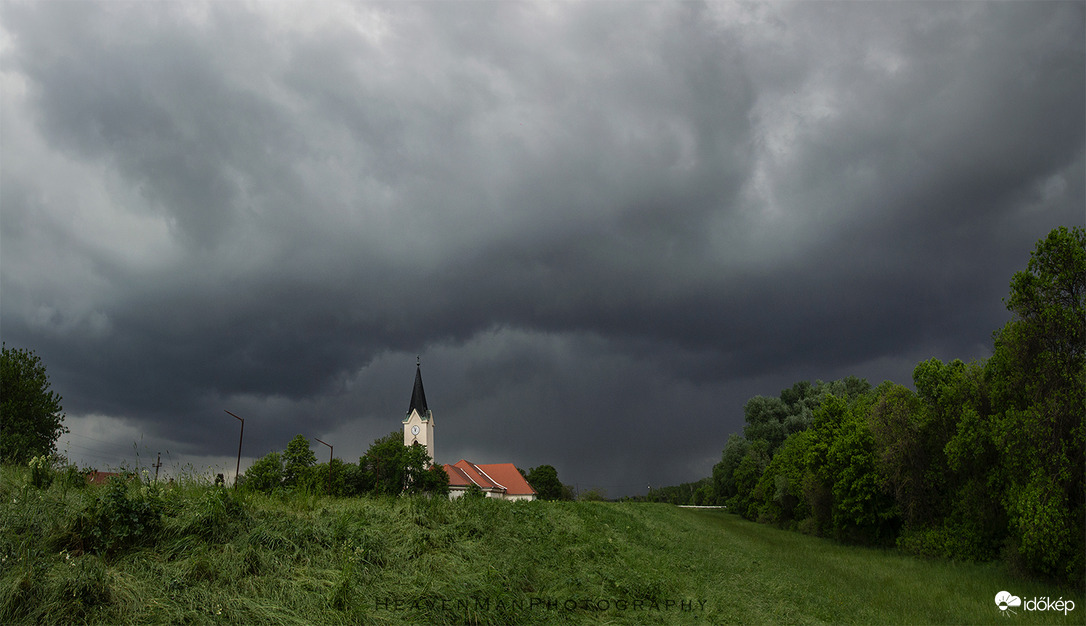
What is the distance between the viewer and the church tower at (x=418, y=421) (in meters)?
110

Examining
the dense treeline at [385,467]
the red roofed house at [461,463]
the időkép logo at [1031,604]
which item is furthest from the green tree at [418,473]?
the időkép logo at [1031,604]

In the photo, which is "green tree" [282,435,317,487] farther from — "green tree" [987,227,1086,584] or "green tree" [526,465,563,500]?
"green tree" [526,465,563,500]

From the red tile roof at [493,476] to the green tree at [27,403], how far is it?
2388 inches

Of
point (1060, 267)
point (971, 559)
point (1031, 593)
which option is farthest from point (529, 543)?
point (971, 559)

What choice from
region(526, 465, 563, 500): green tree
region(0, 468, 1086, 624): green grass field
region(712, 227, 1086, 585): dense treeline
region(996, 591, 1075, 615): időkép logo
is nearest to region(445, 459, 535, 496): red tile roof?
region(526, 465, 563, 500): green tree

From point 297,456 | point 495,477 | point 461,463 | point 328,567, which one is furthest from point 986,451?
point 495,477

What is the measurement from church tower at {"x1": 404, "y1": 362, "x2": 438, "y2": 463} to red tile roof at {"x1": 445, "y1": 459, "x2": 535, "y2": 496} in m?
9.54

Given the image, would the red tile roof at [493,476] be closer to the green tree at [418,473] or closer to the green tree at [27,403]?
the green tree at [418,473]

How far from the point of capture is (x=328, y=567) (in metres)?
8.73

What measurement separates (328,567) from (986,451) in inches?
1173

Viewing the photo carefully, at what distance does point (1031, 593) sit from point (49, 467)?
28763mm

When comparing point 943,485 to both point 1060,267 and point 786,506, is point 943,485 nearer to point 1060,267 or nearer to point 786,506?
point 1060,267

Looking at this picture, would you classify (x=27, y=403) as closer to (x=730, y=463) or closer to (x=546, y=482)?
(x=730, y=463)

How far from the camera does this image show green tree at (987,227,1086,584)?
19219mm
